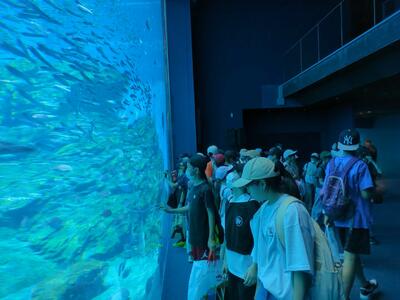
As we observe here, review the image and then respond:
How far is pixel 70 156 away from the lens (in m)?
3.15

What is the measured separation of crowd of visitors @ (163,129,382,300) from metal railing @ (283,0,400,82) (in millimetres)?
6901

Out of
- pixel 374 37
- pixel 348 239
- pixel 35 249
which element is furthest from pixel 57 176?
pixel 374 37

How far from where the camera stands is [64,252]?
119 inches

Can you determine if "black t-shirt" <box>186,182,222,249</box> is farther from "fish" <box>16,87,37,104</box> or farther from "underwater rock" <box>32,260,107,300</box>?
"fish" <box>16,87,37,104</box>

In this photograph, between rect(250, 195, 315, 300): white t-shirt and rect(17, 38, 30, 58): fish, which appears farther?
rect(17, 38, 30, 58): fish

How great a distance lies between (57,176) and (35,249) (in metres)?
0.56

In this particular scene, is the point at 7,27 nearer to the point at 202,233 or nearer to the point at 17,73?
the point at 17,73

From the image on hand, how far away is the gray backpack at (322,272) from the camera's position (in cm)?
205

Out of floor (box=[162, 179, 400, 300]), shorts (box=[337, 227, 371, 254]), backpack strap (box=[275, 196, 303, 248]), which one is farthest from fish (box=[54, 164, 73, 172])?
shorts (box=[337, 227, 371, 254])

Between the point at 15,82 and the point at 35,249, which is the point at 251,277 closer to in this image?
the point at 35,249

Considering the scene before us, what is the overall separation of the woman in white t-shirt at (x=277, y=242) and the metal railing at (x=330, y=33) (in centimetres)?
852

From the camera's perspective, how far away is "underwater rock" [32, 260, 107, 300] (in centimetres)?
257

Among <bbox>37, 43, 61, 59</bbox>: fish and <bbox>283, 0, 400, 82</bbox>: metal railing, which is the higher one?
<bbox>283, 0, 400, 82</bbox>: metal railing

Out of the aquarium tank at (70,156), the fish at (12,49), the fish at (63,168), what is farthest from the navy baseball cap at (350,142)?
the fish at (12,49)
